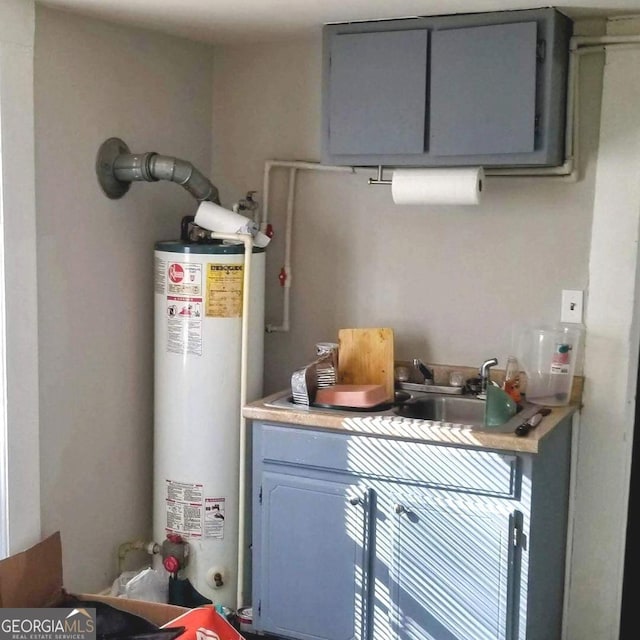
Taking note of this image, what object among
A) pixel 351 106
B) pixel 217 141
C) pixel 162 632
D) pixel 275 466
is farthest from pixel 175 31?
pixel 162 632

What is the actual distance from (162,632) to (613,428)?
58.3 inches

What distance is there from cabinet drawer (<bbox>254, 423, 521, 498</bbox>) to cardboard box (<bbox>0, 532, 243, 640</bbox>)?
1.80ft

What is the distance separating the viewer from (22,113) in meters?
2.53

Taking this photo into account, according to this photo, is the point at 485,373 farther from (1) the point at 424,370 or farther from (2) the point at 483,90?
(2) the point at 483,90

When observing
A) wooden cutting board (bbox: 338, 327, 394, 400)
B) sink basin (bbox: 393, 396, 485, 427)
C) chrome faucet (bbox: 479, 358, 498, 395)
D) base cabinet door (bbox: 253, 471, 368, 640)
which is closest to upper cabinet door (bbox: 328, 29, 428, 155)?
wooden cutting board (bbox: 338, 327, 394, 400)

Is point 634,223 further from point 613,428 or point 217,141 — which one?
point 217,141

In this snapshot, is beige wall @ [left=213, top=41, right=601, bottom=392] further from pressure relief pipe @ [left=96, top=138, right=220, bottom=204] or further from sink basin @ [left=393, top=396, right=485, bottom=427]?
pressure relief pipe @ [left=96, top=138, right=220, bottom=204]

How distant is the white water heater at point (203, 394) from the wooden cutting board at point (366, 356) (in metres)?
0.29

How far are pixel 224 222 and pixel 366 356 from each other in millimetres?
635

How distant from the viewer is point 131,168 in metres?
2.86

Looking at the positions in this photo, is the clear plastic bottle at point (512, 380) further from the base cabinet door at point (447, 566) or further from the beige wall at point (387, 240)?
the base cabinet door at point (447, 566)

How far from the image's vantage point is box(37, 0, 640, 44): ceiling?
2551mm

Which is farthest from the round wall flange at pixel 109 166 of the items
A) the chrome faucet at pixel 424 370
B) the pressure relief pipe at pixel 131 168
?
the chrome faucet at pixel 424 370

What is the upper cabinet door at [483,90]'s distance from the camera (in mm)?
2582
